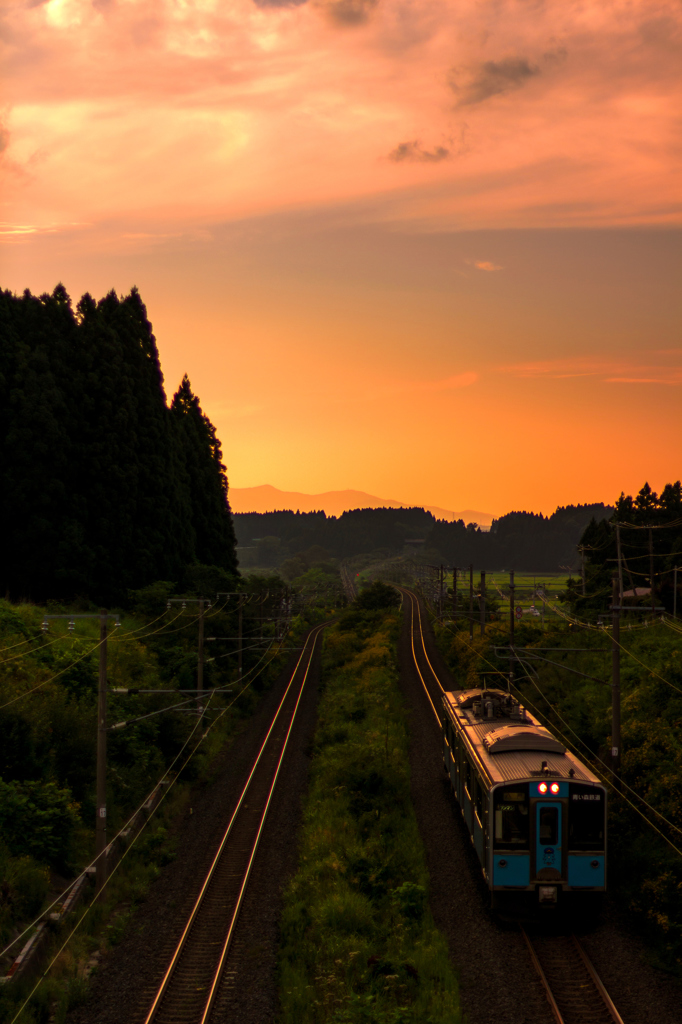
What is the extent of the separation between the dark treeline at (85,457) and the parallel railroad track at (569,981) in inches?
1238

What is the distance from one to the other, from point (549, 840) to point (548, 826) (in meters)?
0.29

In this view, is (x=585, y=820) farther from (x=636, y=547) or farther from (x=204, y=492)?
(x=636, y=547)

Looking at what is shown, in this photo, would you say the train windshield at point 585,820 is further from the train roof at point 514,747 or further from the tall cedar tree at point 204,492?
the tall cedar tree at point 204,492

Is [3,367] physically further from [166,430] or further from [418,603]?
[418,603]

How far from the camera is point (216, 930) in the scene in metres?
18.3

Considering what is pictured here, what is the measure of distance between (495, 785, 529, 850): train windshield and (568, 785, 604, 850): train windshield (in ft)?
3.18

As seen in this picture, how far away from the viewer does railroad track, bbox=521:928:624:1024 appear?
1377 centimetres

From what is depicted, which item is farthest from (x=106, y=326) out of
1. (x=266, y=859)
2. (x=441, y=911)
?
(x=441, y=911)

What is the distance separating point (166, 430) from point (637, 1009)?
43.3 m

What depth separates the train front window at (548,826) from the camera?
55.3 ft

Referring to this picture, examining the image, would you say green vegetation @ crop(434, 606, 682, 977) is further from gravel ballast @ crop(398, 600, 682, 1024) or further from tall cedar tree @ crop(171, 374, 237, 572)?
tall cedar tree @ crop(171, 374, 237, 572)

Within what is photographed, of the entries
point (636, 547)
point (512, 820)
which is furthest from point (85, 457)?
point (636, 547)

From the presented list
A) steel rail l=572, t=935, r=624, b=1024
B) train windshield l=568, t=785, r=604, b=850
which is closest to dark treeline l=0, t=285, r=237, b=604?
train windshield l=568, t=785, r=604, b=850

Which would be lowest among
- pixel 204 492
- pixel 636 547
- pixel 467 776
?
pixel 467 776
